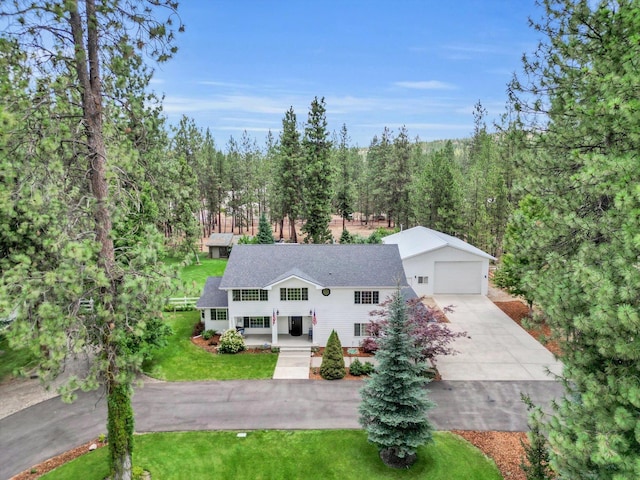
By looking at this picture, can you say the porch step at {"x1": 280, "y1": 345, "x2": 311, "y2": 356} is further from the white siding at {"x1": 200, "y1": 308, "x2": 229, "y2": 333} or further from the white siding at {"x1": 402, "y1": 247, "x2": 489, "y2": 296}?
the white siding at {"x1": 402, "y1": 247, "x2": 489, "y2": 296}

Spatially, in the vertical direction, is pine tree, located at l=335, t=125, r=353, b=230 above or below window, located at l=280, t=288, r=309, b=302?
above

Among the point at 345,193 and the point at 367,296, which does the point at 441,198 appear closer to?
the point at 345,193

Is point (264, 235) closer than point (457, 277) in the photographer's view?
No

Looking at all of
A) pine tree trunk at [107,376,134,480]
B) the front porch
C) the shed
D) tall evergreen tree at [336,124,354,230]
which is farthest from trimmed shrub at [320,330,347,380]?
tall evergreen tree at [336,124,354,230]

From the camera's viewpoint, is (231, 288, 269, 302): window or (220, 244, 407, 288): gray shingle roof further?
(231, 288, 269, 302): window

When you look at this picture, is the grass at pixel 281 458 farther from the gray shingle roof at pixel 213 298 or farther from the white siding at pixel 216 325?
the white siding at pixel 216 325

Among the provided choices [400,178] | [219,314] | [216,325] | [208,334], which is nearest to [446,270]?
[219,314]

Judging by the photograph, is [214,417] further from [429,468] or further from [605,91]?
[605,91]
